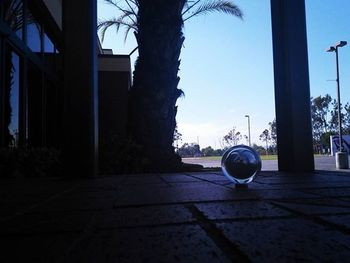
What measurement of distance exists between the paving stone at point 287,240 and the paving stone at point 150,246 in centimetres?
11

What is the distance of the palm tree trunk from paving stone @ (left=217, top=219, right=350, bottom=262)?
8.07 metres

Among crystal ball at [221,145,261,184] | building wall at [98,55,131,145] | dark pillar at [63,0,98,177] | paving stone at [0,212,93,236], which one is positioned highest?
building wall at [98,55,131,145]

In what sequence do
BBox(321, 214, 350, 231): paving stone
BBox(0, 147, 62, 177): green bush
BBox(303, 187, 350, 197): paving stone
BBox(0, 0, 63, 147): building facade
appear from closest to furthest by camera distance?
BBox(321, 214, 350, 231): paving stone
BBox(303, 187, 350, 197): paving stone
BBox(0, 147, 62, 177): green bush
BBox(0, 0, 63, 147): building facade

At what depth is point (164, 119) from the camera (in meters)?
9.87

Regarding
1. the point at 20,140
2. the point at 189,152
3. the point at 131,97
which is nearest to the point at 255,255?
the point at 20,140

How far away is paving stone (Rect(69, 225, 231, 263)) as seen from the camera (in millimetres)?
1190

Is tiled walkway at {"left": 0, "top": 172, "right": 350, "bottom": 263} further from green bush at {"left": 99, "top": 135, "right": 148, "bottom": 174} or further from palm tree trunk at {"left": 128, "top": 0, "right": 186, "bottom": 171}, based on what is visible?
palm tree trunk at {"left": 128, "top": 0, "right": 186, "bottom": 171}

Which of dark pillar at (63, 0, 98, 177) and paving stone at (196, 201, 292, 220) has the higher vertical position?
dark pillar at (63, 0, 98, 177)

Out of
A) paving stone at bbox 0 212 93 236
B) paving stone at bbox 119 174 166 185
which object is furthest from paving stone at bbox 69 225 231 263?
paving stone at bbox 119 174 166 185

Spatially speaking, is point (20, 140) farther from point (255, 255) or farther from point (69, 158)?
point (255, 255)

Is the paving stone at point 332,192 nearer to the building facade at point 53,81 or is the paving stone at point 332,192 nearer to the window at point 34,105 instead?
the building facade at point 53,81

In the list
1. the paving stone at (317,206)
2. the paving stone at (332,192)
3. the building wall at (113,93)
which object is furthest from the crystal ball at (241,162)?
the building wall at (113,93)

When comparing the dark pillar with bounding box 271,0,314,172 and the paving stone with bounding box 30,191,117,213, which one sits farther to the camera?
the dark pillar with bounding box 271,0,314,172

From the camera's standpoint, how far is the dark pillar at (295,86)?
510 centimetres
